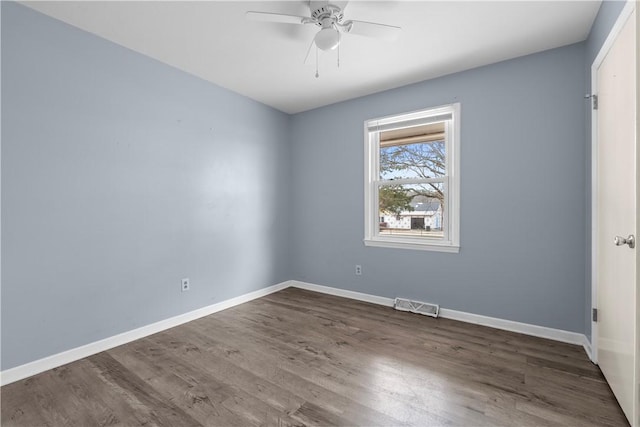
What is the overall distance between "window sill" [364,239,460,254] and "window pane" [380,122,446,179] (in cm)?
77

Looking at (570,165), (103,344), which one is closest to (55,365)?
(103,344)

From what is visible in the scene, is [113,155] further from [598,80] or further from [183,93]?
[598,80]

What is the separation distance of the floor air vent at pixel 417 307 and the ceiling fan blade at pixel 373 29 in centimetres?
260

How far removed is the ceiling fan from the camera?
1938mm

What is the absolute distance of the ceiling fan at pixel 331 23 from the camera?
1.94 meters

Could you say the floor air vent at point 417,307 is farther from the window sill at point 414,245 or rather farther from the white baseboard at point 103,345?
the white baseboard at point 103,345

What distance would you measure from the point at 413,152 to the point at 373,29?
166 cm

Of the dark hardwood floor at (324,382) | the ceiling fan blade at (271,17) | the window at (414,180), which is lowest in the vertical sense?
the dark hardwood floor at (324,382)

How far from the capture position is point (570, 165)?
247 cm

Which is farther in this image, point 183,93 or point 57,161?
point 183,93

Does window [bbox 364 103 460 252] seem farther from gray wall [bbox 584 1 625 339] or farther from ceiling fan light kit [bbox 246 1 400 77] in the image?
ceiling fan light kit [bbox 246 1 400 77]

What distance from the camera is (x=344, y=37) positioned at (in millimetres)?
2406

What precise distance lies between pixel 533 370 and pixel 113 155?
3664 millimetres

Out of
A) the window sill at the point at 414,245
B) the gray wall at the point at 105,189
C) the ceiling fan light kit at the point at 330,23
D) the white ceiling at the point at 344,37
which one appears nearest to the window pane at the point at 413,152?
the white ceiling at the point at 344,37
